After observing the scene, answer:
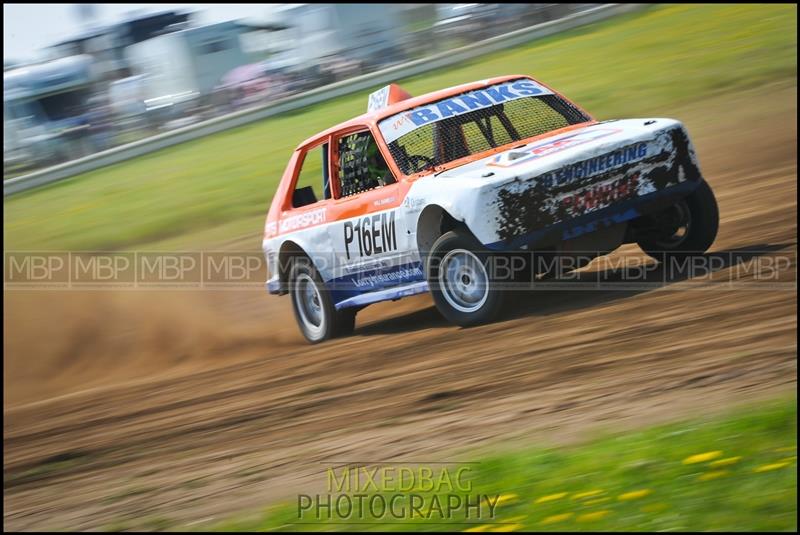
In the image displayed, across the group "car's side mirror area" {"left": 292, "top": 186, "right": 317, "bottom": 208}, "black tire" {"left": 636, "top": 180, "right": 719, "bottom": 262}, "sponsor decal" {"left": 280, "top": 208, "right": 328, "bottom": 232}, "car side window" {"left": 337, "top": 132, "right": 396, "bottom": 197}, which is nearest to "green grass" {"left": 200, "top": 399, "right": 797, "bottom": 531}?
"black tire" {"left": 636, "top": 180, "right": 719, "bottom": 262}

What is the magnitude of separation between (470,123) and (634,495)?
4.18 m

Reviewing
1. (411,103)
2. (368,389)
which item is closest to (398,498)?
(368,389)

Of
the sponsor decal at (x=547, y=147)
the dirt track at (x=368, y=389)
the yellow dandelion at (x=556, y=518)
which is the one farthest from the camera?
the sponsor decal at (x=547, y=147)

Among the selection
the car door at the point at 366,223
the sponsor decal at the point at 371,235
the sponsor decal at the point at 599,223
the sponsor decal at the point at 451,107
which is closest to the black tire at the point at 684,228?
the sponsor decal at the point at 599,223

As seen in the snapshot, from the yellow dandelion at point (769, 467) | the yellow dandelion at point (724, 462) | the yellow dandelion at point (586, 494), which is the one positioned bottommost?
the yellow dandelion at point (586, 494)

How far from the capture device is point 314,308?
892 cm

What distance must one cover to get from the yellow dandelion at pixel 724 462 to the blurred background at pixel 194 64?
59.2ft

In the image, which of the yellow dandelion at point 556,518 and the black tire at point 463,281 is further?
the black tire at point 463,281

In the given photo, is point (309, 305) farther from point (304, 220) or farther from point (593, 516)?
point (593, 516)

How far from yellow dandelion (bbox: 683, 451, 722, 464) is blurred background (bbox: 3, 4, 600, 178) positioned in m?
18.0

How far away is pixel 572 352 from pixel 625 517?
7.65 feet

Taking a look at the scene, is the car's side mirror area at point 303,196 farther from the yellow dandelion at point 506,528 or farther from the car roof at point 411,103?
the yellow dandelion at point 506,528

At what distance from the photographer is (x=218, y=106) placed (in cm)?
2236

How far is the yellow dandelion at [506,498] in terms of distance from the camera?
416 centimetres
